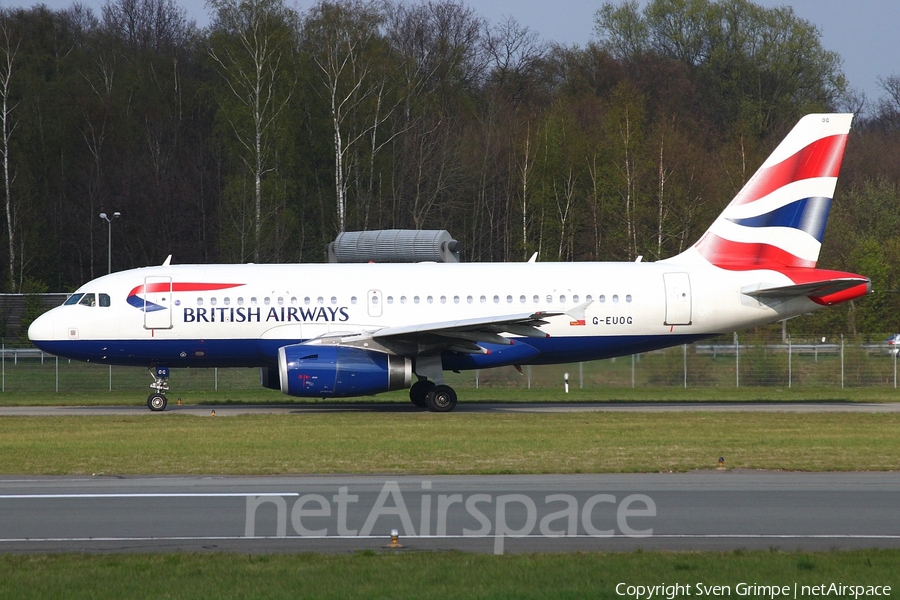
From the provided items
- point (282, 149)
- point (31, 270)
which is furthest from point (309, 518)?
point (31, 270)

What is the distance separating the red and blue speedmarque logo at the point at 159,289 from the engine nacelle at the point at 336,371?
8.49 ft

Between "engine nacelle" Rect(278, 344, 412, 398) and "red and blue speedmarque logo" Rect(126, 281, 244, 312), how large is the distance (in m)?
2.59

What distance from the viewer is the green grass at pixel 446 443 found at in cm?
1423

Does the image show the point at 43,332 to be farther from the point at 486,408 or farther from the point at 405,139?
the point at 405,139

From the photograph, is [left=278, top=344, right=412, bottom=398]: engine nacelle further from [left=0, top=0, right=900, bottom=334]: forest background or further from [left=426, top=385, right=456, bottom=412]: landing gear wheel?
[left=0, top=0, right=900, bottom=334]: forest background

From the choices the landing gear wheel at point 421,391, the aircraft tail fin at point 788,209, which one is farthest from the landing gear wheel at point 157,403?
the aircraft tail fin at point 788,209

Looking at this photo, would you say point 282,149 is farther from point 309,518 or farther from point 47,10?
point 309,518

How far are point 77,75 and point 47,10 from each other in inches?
302

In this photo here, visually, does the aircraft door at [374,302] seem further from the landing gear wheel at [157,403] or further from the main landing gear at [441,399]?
the landing gear wheel at [157,403]

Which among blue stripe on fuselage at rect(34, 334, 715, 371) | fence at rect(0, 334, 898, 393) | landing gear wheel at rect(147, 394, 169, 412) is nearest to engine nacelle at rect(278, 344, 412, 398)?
blue stripe on fuselage at rect(34, 334, 715, 371)

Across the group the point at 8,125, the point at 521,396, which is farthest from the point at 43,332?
the point at 8,125

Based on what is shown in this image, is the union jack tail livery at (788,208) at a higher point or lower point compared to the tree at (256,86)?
lower

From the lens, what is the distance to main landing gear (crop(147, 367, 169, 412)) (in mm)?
24188

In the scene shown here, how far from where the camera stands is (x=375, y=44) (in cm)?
5353
